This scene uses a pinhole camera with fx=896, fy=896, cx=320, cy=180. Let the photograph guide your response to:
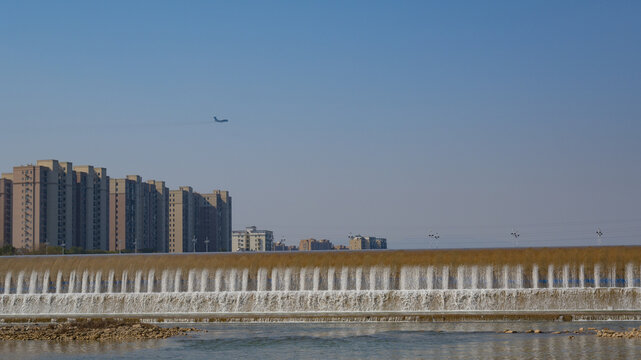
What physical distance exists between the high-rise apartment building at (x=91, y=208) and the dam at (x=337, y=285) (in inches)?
3724

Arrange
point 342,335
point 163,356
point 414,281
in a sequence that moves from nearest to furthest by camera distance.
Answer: point 163,356, point 342,335, point 414,281

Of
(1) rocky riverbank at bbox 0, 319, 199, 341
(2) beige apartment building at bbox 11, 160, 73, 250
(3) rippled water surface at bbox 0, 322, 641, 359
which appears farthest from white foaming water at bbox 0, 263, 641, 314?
(2) beige apartment building at bbox 11, 160, 73, 250

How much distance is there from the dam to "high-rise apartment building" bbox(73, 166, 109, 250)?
94.6 meters

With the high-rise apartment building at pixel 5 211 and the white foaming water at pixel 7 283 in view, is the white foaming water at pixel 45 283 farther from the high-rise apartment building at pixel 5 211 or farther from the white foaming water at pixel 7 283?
the high-rise apartment building at pixel 5 211

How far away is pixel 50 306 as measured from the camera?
182 feet

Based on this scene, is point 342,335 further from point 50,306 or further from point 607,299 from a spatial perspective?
point 50,306

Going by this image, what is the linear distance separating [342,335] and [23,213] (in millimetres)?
115498

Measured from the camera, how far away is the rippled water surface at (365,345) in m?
34.8

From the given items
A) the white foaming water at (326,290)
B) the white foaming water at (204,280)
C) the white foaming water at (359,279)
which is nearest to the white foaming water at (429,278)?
the white foaming water at (326,290)

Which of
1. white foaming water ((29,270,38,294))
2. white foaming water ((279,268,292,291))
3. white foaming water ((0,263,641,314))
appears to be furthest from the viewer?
white foaming water ((29,270,38,294))

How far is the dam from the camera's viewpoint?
48.8 m

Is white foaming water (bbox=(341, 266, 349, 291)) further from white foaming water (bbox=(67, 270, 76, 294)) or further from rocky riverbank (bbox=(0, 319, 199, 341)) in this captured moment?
white foaming water (bbox=(67, 270, 76, 294))

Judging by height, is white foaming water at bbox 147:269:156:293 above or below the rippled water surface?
above

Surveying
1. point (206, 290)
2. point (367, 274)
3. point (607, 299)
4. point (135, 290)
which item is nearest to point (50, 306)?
point (135, 290)
